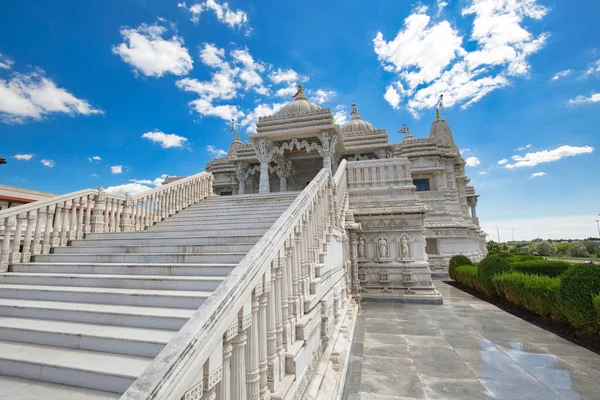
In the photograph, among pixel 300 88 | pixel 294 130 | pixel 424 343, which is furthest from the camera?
pixel 300 88

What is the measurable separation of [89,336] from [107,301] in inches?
38.8

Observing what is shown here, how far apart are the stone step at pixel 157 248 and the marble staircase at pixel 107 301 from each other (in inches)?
0.7

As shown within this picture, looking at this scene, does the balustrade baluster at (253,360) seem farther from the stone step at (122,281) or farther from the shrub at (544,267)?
the shrub at (544,267)

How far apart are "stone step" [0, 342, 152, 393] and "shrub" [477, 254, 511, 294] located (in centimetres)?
1333

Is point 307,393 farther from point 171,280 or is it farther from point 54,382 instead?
point 54,382

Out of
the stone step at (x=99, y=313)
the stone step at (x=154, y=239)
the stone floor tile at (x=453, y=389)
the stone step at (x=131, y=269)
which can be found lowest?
the stone floor tile at (x=453, y=389)

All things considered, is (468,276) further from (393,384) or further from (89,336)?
(89,336)

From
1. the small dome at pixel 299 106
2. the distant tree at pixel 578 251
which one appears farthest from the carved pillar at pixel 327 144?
the distant tree at pixel 578 251

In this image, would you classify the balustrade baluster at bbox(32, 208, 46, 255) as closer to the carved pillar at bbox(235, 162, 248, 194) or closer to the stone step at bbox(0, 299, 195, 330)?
the stone step at bbox(0, 299, 195, 330)

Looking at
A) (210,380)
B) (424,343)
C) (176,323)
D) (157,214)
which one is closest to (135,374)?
(176,323)

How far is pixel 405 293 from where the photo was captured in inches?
462

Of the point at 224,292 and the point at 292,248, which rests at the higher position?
the point at 292,248

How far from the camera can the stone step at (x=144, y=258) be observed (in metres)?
4.96

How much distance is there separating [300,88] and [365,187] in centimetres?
1222
